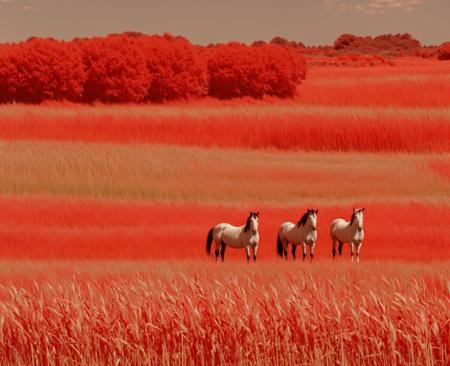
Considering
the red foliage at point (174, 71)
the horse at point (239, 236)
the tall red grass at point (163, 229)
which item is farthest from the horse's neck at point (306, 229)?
the red foliage at point (174, 71)

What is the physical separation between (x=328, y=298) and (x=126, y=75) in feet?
111

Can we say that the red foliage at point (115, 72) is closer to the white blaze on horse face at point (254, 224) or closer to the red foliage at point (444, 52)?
the white blaze on horse face at point (254, 224)

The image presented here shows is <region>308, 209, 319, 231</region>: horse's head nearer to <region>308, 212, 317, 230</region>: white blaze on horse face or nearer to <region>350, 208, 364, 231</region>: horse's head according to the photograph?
<region>308, 212, 317, 230</region>: white blaze on horse face

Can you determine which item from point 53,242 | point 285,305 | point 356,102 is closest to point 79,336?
point 285,305

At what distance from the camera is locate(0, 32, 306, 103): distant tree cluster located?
139 ft

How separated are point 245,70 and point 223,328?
35985mm

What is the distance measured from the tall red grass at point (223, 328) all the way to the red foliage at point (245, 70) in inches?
1377

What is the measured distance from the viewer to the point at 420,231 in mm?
17438

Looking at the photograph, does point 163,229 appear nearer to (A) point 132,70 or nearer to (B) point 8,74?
(A) point 132,70

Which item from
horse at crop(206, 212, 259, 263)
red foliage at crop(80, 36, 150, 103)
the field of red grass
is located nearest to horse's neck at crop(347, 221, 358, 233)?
the field of red grass

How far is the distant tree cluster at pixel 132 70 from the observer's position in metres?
42.4

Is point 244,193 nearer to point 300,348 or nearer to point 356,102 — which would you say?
point 300,348

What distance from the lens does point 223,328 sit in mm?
9445

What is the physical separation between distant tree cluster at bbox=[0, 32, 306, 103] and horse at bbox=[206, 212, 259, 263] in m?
28.6
